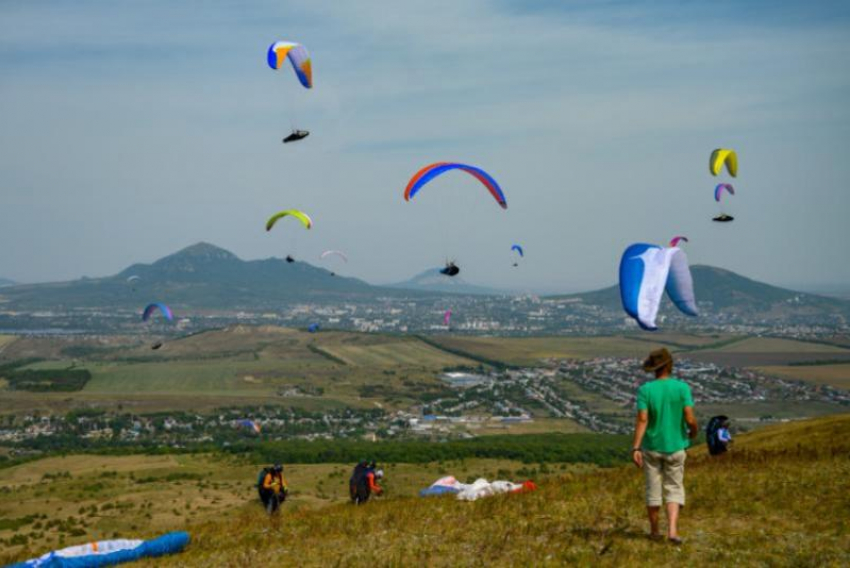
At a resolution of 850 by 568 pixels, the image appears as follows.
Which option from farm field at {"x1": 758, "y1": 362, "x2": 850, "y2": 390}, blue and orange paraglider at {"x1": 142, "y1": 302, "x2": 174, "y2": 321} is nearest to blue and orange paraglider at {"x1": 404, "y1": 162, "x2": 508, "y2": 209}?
blue and orange paraglider at {"x1": 142, "y1": 302, "x2": 174, "y2": 321}

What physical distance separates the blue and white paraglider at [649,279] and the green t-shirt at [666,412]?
22.8ft

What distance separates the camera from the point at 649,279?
1872 centimetres

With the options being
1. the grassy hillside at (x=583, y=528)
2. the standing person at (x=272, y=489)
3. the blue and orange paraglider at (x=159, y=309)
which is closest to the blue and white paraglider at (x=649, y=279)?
the grassy hillside at (x=583, y=528)

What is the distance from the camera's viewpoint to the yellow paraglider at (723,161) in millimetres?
37281

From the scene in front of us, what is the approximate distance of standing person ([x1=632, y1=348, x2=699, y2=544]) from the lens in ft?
35.4

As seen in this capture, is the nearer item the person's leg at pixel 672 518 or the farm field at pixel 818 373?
the person's leg at pixel 672 518

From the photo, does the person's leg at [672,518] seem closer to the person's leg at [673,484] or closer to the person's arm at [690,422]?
the person's leg at [673,484]

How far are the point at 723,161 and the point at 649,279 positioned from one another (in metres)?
22.9

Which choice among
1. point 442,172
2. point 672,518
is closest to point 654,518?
point 672,518

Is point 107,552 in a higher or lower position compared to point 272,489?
higher

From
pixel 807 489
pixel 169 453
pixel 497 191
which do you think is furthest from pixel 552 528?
pixel 169 453

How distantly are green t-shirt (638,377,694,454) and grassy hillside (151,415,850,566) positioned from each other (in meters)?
1.54

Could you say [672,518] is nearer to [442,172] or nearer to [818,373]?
[442,172]

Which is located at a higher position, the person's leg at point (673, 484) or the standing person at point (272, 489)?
the person's leg at point (673, 484)
